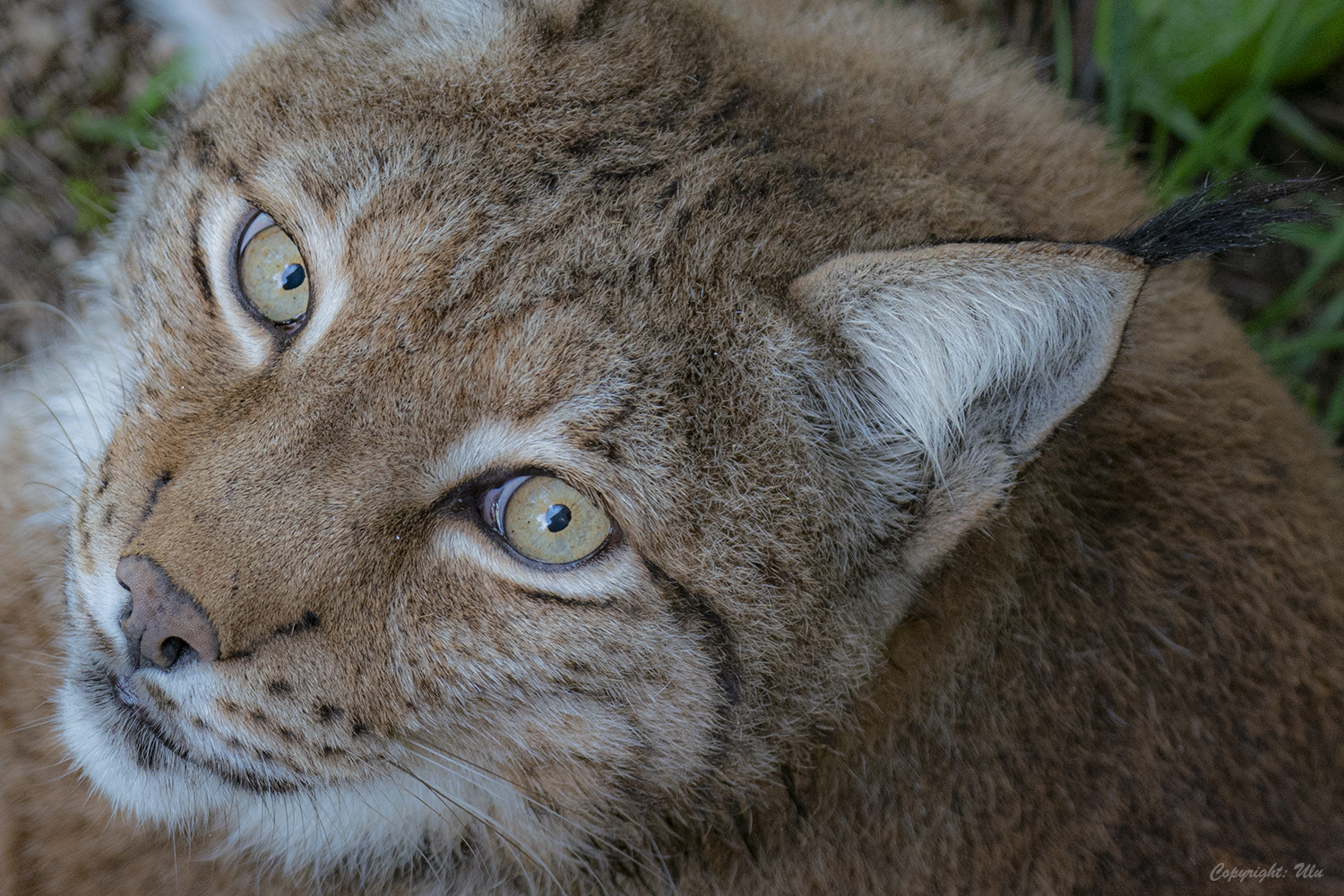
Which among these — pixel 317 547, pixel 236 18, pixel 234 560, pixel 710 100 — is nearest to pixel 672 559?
pixel 317 547

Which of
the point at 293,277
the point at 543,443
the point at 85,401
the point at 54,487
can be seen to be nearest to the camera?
the point at 543,443

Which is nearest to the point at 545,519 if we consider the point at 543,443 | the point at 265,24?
the point at 543,443

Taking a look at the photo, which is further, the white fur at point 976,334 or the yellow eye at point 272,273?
the yellow eye at point 272,273

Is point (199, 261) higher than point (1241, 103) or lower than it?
lower

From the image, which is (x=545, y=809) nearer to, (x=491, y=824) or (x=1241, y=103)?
(x=491, y=824)

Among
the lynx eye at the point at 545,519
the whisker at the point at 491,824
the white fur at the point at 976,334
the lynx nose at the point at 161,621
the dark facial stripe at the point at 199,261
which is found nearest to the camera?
the white fur at the point at 976,334

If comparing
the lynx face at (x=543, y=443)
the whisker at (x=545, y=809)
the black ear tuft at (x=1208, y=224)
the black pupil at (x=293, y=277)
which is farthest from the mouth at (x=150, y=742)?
the black ear tuft at (x=1208, y=224)

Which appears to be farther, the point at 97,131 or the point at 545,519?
the point at 97,131

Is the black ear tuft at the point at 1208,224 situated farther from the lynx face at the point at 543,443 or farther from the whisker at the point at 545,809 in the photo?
the whisker at the point at 545,809
